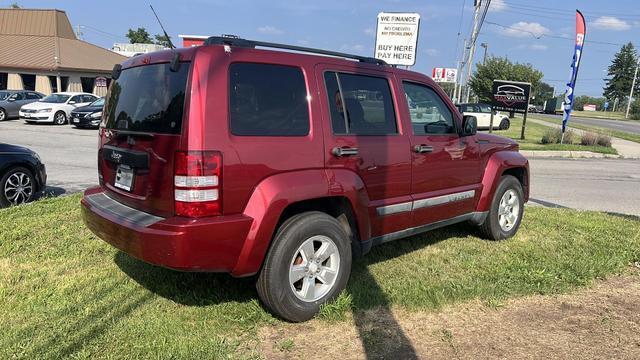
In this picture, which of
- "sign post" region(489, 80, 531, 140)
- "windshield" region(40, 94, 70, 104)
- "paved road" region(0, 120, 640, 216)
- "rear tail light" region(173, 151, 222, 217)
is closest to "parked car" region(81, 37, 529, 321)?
"rear tail light" region(173, 151, 222, 217)

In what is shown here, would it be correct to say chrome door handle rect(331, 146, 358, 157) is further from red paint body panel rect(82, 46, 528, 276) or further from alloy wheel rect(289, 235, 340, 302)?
alloy wheel rect(289, 235, 340, 302)

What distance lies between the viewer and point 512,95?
21.9 metres

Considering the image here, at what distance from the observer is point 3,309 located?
12.1 feet

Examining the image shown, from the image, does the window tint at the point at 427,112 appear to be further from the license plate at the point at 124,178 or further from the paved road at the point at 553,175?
the paved road at the point at 553,175

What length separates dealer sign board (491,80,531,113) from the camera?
21.8 metres

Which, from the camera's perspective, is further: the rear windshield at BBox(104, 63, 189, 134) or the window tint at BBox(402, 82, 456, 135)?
the window tint at BBox(402, 82, 456, 135)

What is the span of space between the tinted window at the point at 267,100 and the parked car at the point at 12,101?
2468 cm

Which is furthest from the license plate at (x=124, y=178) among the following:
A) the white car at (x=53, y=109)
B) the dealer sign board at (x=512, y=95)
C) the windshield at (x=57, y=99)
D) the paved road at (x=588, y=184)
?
the windshield at (x=57, y=99)

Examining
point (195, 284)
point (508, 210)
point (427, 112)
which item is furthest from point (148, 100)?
point (508, 210)

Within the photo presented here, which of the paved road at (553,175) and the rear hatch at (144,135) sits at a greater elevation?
the rear hatch at (144,135)

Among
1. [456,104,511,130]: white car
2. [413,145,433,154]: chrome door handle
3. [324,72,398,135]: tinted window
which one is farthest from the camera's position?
[456,104,511,130]: white car

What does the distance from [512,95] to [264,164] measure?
20.8 m

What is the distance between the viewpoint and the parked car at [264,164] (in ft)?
10.5

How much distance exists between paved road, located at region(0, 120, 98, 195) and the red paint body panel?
533 cm
